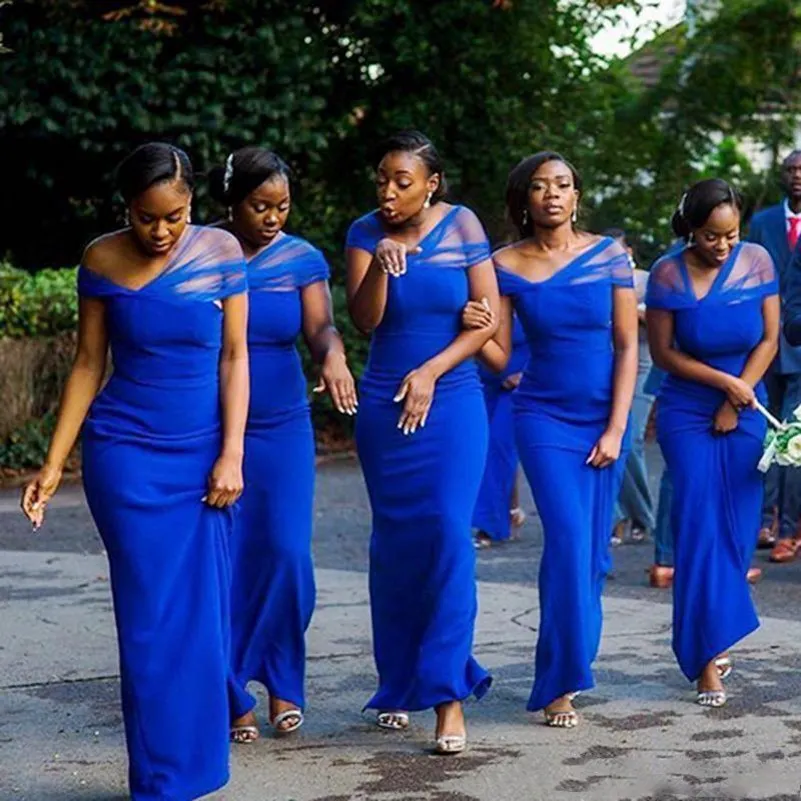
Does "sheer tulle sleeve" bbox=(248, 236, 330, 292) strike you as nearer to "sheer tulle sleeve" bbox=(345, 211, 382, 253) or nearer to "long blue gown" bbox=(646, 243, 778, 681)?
"sheer tulle sleeve" bbox=(345, 211, 382, 253)

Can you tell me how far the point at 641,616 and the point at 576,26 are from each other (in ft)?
32.5

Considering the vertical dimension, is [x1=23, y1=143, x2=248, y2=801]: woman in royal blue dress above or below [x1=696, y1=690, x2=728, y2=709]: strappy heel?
above

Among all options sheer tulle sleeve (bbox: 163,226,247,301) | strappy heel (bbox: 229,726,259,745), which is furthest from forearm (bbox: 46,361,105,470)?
strappy heel (bbox: 229,726,259,745)

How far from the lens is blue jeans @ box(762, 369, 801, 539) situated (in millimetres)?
11789

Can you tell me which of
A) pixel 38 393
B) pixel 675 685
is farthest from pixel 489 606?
pixel 38 393

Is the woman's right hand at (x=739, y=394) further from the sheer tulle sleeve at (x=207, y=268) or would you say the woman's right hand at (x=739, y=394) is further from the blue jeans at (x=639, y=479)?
the blue jeans at (x=639, y=479)

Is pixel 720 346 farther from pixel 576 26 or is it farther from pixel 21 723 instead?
pixel 576 26

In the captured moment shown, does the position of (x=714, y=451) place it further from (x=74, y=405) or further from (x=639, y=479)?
(x=639, y=479)

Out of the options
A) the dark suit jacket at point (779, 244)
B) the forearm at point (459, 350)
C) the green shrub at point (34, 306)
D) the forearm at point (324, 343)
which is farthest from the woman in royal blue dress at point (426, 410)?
the green shrub at point (34, 306)

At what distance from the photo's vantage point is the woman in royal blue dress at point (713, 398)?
8055 millimetres

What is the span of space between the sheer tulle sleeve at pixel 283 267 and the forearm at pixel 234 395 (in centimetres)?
84

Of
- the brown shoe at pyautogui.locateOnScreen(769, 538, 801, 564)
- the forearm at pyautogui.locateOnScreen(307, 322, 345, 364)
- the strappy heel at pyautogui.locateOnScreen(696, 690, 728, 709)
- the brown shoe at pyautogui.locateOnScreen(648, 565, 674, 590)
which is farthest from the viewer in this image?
the brown shoe at pyautogui.locateOnScreen(769, 538, 801, 564)

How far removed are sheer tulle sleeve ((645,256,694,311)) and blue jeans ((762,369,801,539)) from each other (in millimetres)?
3576

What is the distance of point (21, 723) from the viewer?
24.7ft
